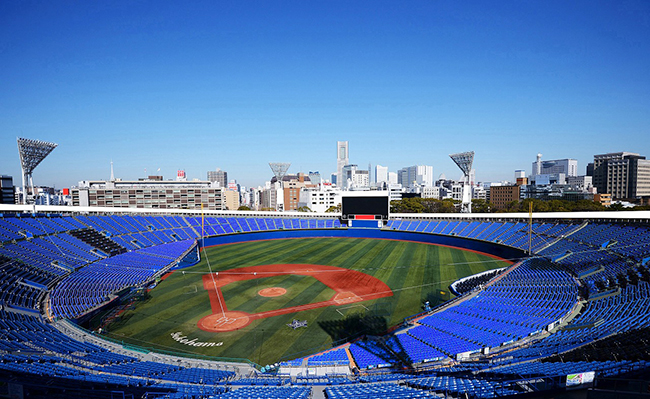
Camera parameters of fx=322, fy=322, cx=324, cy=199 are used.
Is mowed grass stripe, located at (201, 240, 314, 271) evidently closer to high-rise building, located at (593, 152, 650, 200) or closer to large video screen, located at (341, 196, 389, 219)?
large video screen, located at (341, 196, 389, 219)

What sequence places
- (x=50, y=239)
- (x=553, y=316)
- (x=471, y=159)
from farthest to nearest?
(x=471, y=159) → (x=50, y=239) → (x=553, y=316)

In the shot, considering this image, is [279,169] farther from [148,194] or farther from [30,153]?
[148,194]

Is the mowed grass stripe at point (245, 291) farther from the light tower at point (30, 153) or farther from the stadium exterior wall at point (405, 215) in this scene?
the light tower at point (30, 153)

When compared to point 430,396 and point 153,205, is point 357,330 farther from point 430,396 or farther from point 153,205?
point 153,205

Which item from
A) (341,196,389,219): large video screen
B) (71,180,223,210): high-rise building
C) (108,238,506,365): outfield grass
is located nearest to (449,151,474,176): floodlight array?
(341,196,389,219): large video screen

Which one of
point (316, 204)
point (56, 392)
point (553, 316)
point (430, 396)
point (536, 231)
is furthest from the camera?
point (316, 204)

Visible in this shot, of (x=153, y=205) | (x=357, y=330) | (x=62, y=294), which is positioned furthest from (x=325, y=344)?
(x=153, y=205)
